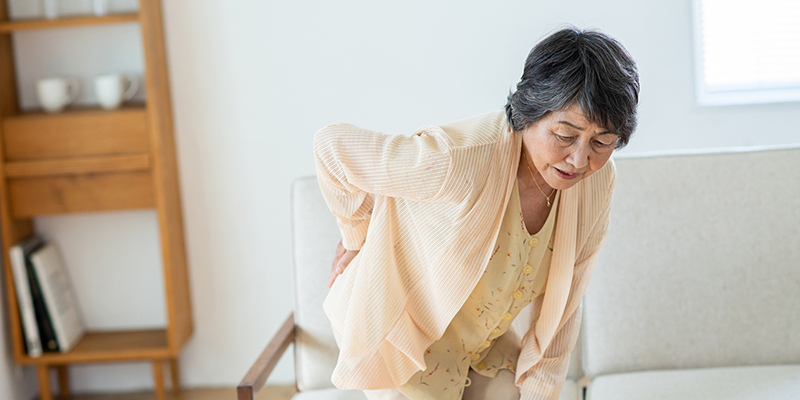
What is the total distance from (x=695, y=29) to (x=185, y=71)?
1917mm

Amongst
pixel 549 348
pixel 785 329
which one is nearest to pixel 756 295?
pixel 785 329

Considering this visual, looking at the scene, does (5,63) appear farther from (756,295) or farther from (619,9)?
(756,295)

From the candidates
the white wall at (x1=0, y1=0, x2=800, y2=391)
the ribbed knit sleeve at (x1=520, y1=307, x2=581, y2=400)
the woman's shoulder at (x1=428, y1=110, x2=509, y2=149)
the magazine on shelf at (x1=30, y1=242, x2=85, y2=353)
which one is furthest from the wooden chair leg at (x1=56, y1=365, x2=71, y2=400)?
the woman's shoulder at (x1=428, y1=110, x2=509, y2=149)

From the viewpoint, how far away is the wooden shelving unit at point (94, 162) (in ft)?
7.70

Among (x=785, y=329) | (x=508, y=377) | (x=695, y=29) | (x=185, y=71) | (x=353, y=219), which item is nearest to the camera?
(x=353, y=219)

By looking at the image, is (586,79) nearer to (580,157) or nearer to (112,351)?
(580,157)

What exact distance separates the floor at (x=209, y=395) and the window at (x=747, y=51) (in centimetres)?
202

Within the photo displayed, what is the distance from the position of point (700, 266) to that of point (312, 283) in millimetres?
1129

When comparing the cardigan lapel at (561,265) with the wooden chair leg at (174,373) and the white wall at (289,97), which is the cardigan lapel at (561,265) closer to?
the white wall at (289,97)

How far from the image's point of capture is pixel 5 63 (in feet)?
8.11

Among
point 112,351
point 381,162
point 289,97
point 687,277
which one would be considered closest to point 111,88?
point 289,97

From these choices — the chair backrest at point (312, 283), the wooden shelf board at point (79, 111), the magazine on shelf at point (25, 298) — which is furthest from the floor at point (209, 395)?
the wooden shelf board at point (79, 111)

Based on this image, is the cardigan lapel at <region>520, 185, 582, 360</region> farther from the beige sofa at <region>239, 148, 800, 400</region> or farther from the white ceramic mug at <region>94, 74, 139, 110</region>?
the white ceramic mug at <region>94, 74, 139, 110</region>

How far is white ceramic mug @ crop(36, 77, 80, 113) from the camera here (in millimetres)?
2367
